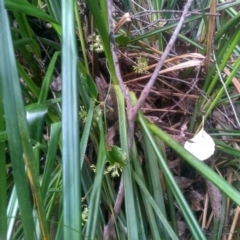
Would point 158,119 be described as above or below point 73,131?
below

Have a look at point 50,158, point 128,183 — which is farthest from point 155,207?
point 50,158

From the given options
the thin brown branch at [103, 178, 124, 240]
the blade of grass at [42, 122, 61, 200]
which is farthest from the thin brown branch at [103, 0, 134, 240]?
the blade of grass at [42, 122, 61, 200]

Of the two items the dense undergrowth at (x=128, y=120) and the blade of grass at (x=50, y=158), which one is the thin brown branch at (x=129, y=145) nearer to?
the dense undergrowth at (x=128, y=120)

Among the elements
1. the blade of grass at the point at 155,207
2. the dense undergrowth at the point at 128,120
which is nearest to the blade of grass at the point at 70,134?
the dense undergrowth at the point at 128,120

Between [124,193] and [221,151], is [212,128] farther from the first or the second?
[124,193]

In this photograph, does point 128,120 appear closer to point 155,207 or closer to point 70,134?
point 155,207

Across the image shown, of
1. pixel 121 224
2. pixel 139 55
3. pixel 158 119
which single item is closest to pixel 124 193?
pixel 121 224

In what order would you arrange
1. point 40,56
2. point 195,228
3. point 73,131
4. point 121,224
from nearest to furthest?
point 73,131, point 195,228, point 121,224, point 40,56

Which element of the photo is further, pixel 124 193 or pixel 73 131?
pixel 124 193
